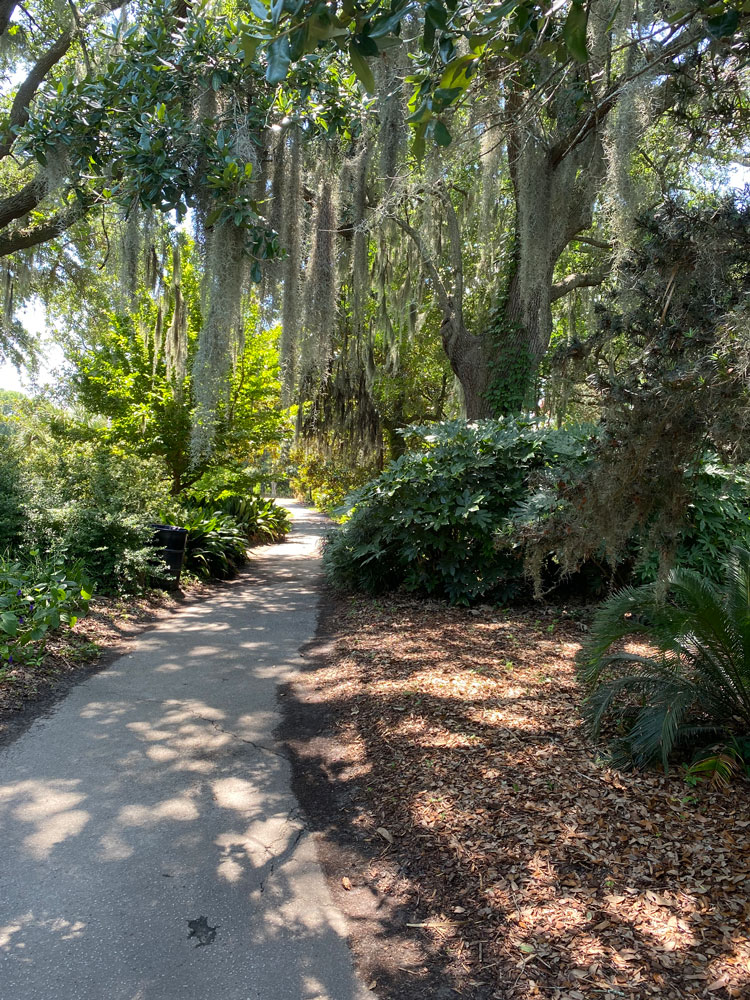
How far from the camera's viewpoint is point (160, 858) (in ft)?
Answer: 8.93

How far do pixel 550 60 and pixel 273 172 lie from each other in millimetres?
2611

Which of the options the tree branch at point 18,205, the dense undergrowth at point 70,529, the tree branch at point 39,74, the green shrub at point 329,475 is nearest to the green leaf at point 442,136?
the dense undergrowth at point 70,529

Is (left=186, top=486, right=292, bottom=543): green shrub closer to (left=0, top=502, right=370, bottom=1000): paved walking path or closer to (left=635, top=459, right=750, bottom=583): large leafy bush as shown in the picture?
(left=0, top=502, right=370, bottom=1000): paved walking path

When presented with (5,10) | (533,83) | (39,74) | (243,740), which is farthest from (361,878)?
(39,74)

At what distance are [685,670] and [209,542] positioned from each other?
279 inches

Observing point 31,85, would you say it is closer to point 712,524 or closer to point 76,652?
point 76,652

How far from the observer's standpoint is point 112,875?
258 centimetres

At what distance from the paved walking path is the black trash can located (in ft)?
9.96

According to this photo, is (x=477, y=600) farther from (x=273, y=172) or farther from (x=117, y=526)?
(x=273, y=172)

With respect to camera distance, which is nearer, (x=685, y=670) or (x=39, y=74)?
(x=685, y=670)

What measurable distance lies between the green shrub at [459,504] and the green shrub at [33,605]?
294cm

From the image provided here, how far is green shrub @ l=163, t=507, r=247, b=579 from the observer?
9.02 meters

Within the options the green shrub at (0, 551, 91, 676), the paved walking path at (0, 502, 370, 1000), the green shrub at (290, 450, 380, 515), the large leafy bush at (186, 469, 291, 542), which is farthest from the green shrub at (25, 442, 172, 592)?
the green shrub at (290, 450, 380, 515)

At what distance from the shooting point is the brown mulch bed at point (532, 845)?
214cm
